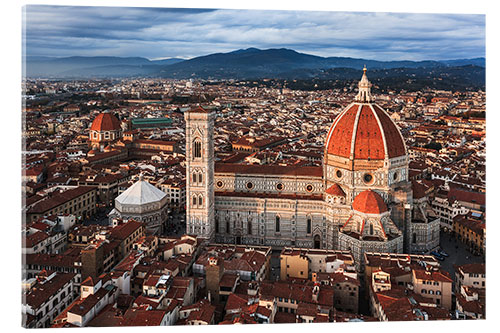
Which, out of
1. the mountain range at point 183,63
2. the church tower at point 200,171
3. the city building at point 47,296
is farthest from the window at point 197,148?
the city building at point 47,296

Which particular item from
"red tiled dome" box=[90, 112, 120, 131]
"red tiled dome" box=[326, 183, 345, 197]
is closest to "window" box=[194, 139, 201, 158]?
"red tiled dome" box=[326, 183, 345, 197]

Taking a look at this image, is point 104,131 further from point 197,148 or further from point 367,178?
point 367,178

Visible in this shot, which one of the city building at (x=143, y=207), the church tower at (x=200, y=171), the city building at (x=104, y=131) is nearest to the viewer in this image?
the church tower at (x=200, y=171)

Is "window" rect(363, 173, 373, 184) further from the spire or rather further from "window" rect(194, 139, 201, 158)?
"window" rect(194, 139, 201, 158)

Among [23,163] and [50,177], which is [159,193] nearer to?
[50,177]

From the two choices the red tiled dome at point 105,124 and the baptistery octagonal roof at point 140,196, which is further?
the red tiled dome at point 105,124

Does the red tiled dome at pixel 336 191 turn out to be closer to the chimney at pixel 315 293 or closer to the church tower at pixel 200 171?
the church tower at pixel 200 171
